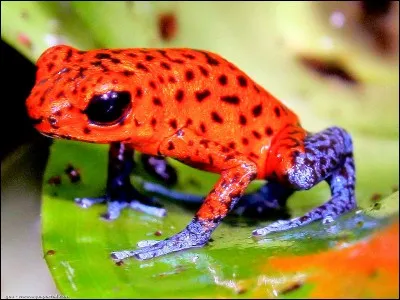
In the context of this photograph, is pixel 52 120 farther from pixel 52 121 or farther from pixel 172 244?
pixel 172 244

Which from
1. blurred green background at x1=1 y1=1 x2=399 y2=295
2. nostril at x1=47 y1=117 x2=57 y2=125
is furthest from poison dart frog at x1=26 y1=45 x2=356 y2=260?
blurred green background at x1=1 y1=1 x2=399 y2=295

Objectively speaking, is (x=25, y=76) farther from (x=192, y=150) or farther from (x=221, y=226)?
(x=221, y=226)

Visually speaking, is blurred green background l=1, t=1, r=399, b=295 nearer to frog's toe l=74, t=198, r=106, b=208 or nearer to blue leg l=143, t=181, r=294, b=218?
blue leg l=143, t=181, r=294, b=218

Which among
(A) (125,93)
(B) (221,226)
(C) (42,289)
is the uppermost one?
(A) (125,93)

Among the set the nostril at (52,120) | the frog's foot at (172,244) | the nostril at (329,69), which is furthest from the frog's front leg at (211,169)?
the nostril at (329,69)

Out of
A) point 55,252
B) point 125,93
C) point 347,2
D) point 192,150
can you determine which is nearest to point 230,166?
point 192,150

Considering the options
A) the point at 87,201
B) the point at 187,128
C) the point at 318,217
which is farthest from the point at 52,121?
the point at 318,217

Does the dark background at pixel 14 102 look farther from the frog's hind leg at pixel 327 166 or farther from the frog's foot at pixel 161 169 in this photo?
the frog's hind leg at pixel 327 166
